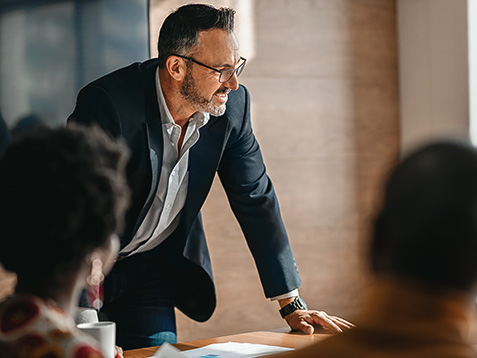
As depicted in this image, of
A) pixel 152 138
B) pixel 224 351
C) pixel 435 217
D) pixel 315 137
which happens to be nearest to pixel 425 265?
pixel 435 217

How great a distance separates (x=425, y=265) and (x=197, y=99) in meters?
1.54

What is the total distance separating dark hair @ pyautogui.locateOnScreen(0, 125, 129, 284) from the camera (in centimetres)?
82

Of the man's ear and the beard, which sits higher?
the man's ear

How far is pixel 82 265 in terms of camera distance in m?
0.87

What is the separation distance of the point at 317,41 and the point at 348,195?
856 mm

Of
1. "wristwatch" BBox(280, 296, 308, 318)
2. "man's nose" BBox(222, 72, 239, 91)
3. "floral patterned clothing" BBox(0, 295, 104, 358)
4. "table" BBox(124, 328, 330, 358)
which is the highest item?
"man's nose" BBox(222, 72, 239, 91)

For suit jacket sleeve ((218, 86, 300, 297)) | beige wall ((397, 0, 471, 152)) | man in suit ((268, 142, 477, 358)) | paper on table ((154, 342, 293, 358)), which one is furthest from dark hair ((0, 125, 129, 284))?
beige wall ((397, 0, 471, 152))

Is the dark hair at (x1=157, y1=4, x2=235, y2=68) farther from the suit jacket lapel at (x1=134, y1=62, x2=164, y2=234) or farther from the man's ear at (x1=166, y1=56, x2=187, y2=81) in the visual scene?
the suit jacket lapel at (x1=134, y1=62, x2=164, y2=234)

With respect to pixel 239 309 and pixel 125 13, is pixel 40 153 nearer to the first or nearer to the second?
pixel 125 13

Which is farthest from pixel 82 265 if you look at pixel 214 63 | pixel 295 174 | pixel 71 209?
pixel 295 174

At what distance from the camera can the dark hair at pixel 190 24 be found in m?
2.16

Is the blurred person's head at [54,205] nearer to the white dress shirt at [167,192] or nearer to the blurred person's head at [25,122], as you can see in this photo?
the white dress shirt at [167,192]

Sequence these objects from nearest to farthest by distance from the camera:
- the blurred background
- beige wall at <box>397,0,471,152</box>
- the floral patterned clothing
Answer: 1. the floral patterned clothing
2. the blurred background
3. beige wall at <box>397,0,471,152</box>

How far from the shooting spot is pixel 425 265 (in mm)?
651
